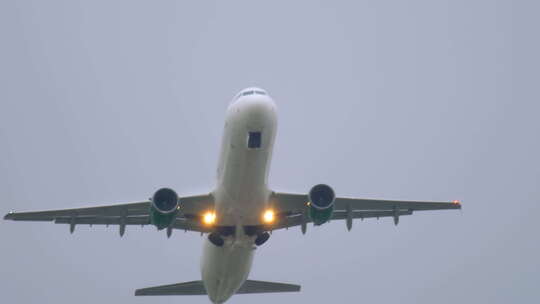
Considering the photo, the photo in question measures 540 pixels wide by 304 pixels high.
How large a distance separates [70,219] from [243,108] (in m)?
10.2

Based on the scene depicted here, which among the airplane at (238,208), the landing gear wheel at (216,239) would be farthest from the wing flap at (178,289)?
the landing gear wheel at (216,239)

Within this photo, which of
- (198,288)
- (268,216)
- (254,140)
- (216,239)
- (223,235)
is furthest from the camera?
(198,288)

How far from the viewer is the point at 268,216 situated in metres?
Answer: 30.2

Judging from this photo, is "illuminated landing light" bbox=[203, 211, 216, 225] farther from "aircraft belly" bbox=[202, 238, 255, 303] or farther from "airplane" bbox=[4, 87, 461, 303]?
"aircraft belly" bbox=[202, 238, 255, 303]

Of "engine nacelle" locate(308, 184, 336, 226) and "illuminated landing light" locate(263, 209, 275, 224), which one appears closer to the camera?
"engine nacelle" locate(308, 184, 336, 226)

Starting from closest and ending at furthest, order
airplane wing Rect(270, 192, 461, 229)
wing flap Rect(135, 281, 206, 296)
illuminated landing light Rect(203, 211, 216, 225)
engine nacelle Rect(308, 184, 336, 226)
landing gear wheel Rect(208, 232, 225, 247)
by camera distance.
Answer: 1. engine nacelle Rect(308, 184, 336, 226)
2. illuminated landing light Rect(203, 211, 216, 225)
3. airplane wing Rect(270, 192, 461, 229)
4. landing gear wheel Rect(208, 232, 225, 247)
5. wing flap Rect(135, 281, 206, 296)

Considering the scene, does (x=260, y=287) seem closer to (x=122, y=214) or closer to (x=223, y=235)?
(x=223, y=235)

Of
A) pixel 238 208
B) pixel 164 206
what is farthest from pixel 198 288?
pixel 164 206

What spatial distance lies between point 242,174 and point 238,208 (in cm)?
172

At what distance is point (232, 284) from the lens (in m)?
33.5

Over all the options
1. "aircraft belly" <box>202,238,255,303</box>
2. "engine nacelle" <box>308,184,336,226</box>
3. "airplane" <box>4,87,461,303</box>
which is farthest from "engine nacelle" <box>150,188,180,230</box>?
"engine nacelle" <box>308,184,336,226</box>

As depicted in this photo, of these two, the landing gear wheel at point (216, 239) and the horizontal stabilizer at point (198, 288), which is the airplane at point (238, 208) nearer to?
the landing gear wheel at point (216, 239)

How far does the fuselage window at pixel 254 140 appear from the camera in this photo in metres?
27.7

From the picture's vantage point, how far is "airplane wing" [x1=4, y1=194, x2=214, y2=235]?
1201 inches
